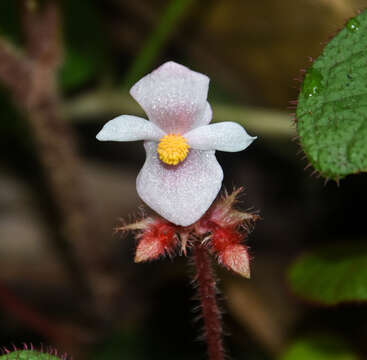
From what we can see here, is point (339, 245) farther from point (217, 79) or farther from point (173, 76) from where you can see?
point (217, 79)

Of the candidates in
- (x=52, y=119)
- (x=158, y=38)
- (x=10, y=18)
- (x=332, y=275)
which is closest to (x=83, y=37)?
(x=10, y=18)

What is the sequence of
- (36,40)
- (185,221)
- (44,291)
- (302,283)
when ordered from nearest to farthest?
(185,221) → (302,283) → (36,40) → (44,291)

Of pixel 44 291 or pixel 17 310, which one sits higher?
pixel 44 291

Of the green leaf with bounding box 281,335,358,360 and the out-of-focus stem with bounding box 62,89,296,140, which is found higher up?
the out-of-focus stem with bounding box 62,89,296,140

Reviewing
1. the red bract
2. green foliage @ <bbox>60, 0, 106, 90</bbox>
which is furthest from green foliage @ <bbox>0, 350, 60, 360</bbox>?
green foliage @ <bbox>60, 0, 106, 90</bbox>

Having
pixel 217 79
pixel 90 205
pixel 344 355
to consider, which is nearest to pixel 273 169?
pixel 217 79

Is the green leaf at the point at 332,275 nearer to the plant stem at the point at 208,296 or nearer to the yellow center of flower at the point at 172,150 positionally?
the plant stem at the point at 208,296

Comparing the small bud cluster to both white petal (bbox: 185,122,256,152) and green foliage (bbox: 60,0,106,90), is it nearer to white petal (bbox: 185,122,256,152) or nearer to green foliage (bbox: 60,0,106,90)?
white petal (bbox: 185,122,256,152)
